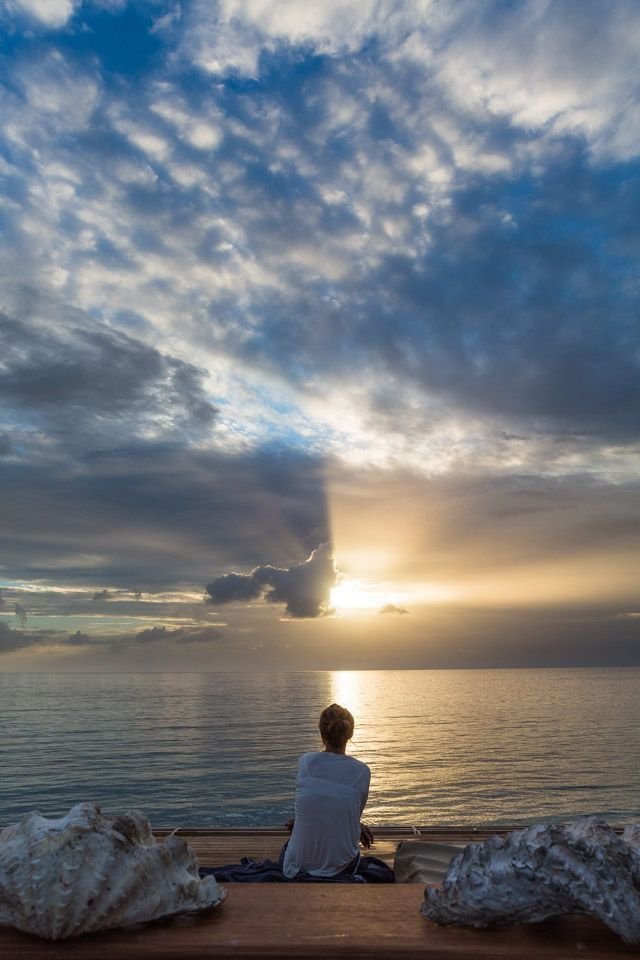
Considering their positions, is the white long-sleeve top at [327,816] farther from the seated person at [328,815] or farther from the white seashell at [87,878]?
the white seashell at [87,878]

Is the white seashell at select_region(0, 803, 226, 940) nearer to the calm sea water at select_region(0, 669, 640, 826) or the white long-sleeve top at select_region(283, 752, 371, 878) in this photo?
the white long-sleeve top at select_region(283, 752, 371, 878)

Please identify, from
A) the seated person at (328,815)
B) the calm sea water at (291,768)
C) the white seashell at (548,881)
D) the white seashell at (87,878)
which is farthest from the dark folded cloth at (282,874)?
the calm sea water at (291,768)

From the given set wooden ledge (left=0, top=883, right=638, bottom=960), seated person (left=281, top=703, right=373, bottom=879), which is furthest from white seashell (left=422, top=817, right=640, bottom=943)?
seated person (left=281, top=703, right=373, bottom=879)

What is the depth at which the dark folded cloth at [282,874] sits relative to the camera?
17.0ft

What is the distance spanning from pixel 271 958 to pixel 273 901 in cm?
68

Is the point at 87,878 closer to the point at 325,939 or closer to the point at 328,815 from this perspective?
the point at 325,939

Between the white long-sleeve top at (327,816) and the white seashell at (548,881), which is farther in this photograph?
the white long-sleeve top at (327,816)

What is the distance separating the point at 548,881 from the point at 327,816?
2896 millimetres

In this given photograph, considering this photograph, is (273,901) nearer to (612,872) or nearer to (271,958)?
(271,958)

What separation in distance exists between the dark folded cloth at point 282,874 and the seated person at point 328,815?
0.08 meters

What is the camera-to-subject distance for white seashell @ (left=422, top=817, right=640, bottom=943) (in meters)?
2.81

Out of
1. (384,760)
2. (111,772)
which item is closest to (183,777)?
(111,772)

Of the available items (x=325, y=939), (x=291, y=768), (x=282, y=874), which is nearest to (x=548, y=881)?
(x=325, y=939)

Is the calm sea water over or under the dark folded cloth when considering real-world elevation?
under
